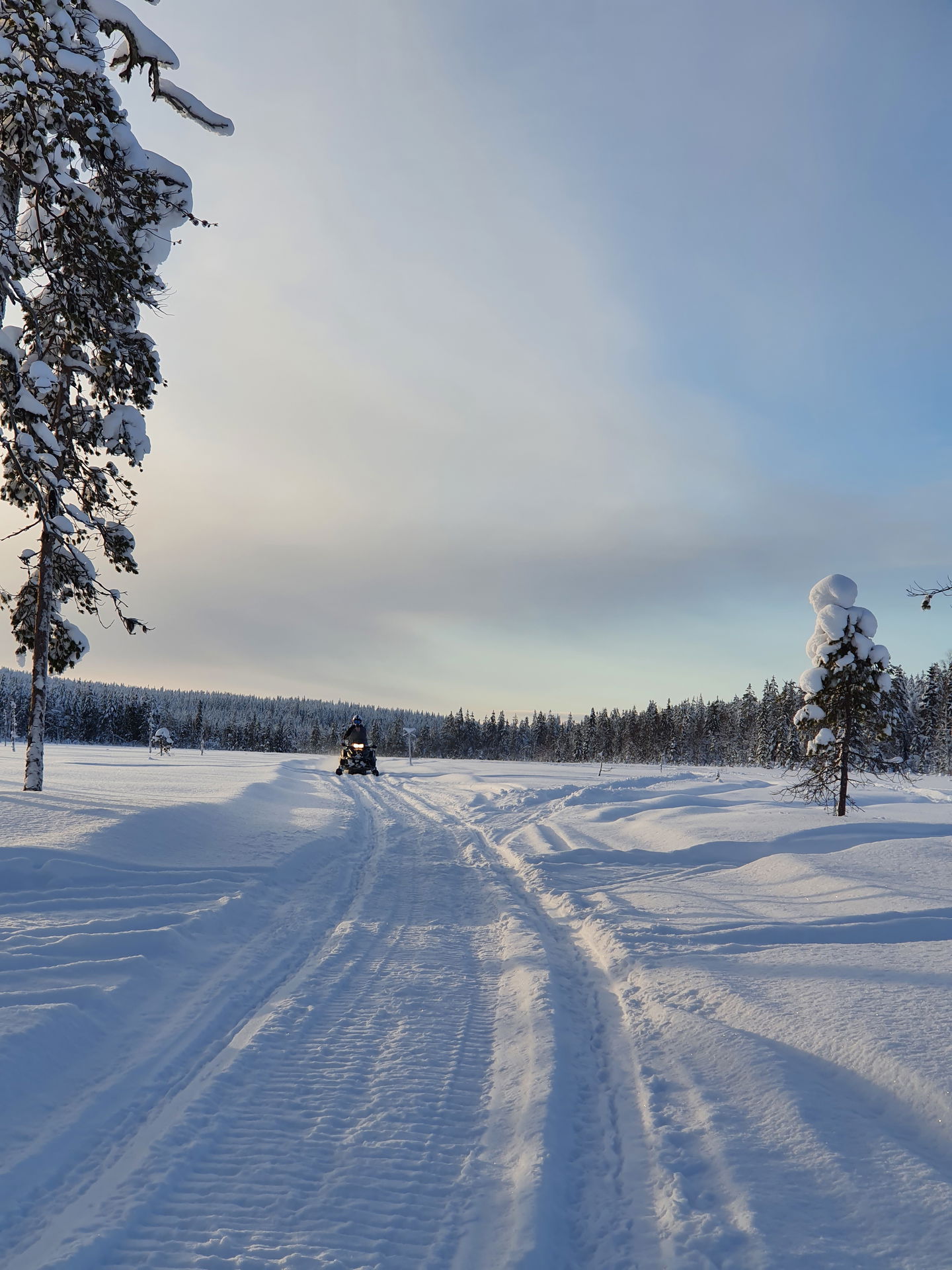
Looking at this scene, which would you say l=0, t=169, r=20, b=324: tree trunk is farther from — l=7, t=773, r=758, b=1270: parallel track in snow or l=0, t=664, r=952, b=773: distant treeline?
l=0, t=664, r=952, b=773: distant treeline

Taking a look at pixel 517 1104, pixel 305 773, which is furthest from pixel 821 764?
pixel 305 773

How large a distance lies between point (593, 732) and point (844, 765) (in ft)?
314

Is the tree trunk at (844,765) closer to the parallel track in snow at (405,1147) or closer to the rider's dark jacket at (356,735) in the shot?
the parallel track in snow at (405,1147)

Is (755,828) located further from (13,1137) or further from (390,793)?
(390,793)

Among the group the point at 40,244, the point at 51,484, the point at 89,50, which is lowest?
the point at 51,484

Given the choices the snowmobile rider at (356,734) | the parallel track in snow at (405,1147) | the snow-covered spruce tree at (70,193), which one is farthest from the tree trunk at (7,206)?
the snowmobile rider at (356,734)

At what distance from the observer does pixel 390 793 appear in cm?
2347

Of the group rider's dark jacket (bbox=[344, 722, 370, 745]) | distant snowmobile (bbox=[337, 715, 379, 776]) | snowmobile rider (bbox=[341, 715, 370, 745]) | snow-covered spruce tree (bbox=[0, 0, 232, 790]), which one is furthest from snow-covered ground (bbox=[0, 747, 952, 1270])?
distant snowmobile (bbox=[337, 715, 379, 776])

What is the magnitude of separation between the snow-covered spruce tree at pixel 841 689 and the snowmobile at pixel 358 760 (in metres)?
19.2

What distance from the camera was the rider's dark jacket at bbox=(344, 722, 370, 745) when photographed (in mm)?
30734

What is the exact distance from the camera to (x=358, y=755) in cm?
3175

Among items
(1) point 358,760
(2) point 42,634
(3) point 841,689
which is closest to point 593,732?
(1) point 358,760

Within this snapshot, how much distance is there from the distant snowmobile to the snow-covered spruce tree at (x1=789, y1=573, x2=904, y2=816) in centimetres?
1910

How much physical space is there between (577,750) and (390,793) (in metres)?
89.3
